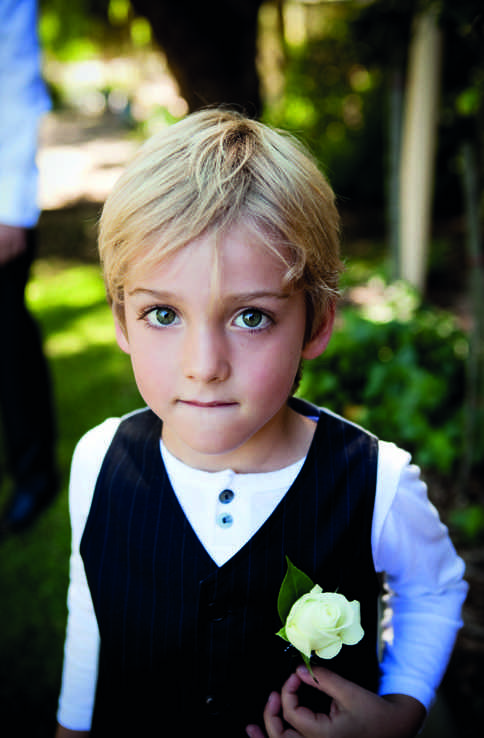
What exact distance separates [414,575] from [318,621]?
0.33m

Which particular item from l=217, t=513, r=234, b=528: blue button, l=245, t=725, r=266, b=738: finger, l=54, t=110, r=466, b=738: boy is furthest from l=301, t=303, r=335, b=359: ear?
l=245, t=725, r=266, b=738: finger

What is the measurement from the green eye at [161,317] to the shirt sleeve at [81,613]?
0.43 meters

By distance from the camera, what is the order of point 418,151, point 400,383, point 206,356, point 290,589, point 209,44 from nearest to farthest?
point 206,356 → point 290,589 → point 400,383 → point 418,151 → point 209,44

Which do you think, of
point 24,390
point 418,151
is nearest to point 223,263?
point 24,390

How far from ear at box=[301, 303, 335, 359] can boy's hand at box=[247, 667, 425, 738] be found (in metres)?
0.64

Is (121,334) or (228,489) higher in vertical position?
(121,334)

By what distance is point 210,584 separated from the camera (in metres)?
1.27

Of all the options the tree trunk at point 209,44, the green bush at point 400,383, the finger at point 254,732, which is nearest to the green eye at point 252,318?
the finger at point 254,732

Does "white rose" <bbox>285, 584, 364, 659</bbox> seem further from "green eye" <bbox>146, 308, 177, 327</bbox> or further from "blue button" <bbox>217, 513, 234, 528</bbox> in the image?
"green eye" <bbox>146, 308, 177, 327</bbox>

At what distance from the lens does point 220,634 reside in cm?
129

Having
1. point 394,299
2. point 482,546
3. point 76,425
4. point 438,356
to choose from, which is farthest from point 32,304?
point 482,546

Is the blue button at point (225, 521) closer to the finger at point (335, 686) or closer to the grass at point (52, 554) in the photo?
the finger at point (335, 686)

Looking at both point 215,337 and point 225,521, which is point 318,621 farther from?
point 215,337

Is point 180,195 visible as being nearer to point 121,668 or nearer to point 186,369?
point 186,369
